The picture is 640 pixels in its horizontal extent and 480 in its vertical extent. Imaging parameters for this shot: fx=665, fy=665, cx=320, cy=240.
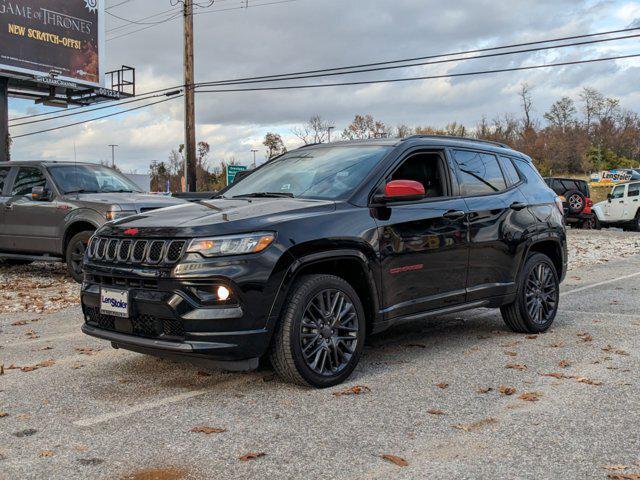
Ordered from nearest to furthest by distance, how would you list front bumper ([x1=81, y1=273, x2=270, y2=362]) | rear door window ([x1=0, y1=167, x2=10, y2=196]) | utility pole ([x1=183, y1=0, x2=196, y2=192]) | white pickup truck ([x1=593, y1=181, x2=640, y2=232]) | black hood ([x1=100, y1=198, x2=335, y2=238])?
1. front bumper ([x1=81, y1=273, x2=270, y2=362])
2. black hood ([x1=100, y1=198, x2=335, y2=238])
3. rear door window ([x1=0, y1=167, x2=10, y2=196])
4. utility pole ([x1=183, y1=0, x2=196, y2=192])
5. white pickup truck ([x1=593, y1=181, x2=640, y2=232])

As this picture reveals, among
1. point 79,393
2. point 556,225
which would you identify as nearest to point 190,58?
point 556,225

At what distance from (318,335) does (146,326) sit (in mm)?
1157

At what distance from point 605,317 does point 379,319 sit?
149 inches

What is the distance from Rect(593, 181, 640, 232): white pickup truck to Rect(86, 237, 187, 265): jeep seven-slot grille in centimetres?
2445

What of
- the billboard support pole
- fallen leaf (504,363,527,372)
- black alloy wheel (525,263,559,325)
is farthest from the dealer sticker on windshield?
the billboard support pole

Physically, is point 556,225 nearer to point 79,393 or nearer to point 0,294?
point 79,393

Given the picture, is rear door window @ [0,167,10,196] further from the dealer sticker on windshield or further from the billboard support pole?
Answer: the billboard support pole

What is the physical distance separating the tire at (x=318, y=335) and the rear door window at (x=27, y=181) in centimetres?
752

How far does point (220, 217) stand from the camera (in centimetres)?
454

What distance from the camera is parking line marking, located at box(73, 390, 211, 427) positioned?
4012mm

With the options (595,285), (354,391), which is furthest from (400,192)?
(595,285)

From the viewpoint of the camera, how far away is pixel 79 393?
463 centimetres

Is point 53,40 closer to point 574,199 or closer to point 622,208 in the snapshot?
point 574,199

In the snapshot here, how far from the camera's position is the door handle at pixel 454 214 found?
5.60 meters
